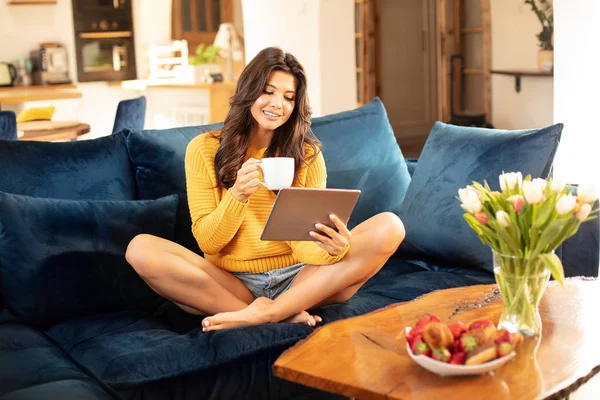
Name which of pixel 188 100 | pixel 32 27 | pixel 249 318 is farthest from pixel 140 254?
pixel 32 27

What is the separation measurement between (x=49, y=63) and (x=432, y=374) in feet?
24.0

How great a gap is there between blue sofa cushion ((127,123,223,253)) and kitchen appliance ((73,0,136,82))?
6.05 meters

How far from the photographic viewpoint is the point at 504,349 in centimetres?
159

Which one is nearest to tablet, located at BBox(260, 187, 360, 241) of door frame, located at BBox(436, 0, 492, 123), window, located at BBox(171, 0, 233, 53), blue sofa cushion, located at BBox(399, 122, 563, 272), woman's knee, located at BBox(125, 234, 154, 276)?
woman's knee, located at BBox(125, 234, 154, 276)

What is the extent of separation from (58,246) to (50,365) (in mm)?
464

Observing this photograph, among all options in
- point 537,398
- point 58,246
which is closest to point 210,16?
point 58,246

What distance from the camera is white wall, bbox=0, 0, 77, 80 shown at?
8.08 m

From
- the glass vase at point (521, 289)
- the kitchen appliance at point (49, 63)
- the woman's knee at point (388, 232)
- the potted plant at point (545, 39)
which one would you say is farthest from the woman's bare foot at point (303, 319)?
the kitchen appliance at point (49, 63)

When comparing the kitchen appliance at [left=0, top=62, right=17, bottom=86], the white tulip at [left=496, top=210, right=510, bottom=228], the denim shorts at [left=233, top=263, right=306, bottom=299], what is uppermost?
the kitchen appliance at [left=0, top=62, right=17, bottom=86]

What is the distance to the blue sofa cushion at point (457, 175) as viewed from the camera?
2.81 metres

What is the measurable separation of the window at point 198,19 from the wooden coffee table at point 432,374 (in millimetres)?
7366

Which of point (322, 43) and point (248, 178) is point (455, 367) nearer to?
point (248, 178)

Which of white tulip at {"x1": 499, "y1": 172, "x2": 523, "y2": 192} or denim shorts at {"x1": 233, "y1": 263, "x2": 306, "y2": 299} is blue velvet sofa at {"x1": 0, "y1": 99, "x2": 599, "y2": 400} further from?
white tulip at {"x1": 499, "y1": 172, "x2": 523, "y2": 192}

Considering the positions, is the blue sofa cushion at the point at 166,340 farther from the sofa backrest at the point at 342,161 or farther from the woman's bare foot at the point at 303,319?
the sofa backrest at the point at 342,161
